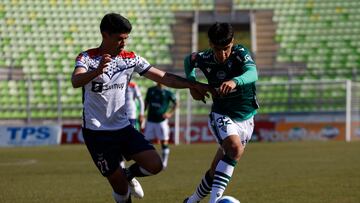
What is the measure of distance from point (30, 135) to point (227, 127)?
69.9 ft

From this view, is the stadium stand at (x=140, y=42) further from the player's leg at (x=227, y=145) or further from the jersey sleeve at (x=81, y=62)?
the jersey sleeve at (x=81, y=62)

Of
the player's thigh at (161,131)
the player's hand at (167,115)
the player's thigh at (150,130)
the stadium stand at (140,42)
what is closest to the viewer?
the player's thigh at (161,131)

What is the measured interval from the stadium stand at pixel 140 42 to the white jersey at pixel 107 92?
22360mm

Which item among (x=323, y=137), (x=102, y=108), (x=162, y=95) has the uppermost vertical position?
(x=102, y=108)

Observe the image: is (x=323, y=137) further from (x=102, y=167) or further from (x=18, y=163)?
(x=102, y=167)

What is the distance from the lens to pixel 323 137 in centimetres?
3009

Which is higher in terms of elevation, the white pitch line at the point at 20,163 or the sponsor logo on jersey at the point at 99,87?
the sponsor logo on jersey at the point at 99,87

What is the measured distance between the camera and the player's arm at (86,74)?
336 inches

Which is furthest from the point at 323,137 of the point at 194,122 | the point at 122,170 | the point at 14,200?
the point at 122,170

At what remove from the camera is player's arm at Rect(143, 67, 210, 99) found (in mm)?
9461

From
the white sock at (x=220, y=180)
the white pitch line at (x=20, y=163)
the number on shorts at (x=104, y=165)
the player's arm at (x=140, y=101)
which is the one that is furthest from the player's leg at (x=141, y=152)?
the white pitch line at (x=20, y=163)

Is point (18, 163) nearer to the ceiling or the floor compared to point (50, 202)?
nearer to the floor

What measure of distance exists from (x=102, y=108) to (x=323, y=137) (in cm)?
2175

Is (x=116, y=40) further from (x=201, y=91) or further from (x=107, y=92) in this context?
(x=201, y=91)
